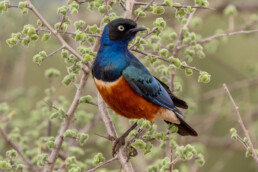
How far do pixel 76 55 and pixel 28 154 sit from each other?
1298 mm

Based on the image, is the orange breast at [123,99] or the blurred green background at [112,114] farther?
the blurred green background at [112,114]

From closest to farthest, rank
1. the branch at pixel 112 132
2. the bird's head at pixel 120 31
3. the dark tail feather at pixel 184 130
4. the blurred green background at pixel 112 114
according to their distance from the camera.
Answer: the branch at pixel 112 132
the bird's head at pixel 120 31
the dark tail feather at pixel 184 130
the blurred green background at pixel 112 114

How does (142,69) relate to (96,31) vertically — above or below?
below

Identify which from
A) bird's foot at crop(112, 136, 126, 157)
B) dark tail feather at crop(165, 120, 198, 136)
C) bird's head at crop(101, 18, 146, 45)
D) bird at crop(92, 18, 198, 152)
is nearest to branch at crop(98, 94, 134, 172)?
bird's foot at crop(112, 136, 126, 157)

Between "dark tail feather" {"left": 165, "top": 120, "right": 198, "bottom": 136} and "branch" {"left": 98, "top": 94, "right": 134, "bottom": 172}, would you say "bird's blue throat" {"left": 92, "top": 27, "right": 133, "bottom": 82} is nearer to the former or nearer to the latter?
"branch" {"left": 98, "top": 94, "right": 134, "bottom": 172}

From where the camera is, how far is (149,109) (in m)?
3.97

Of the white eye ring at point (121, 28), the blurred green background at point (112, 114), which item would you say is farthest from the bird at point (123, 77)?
the blurred green background at point (112, 114)

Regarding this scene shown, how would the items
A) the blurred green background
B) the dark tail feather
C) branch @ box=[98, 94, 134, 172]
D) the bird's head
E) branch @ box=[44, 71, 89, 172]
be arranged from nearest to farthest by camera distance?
1. branch @ box=[98, 94, 134, 172]
2. branch @ box=[44, 71, 89, 172]
3. the bird's head
4. the dark tail feather
5. the blurred green background

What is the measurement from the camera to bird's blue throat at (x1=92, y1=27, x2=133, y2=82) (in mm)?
3742

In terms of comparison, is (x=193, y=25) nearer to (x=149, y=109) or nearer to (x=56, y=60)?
(x=149, y=109)

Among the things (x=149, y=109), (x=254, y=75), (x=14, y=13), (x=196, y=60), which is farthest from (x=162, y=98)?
(x=196, y=60)

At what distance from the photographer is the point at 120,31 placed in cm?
375

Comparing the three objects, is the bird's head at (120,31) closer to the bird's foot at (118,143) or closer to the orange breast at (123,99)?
the orange breast at (123,99)

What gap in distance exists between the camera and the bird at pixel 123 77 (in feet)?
12.2
